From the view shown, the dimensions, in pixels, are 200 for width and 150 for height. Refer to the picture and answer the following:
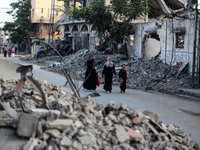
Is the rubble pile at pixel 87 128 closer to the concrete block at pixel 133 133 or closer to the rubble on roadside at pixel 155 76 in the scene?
the concrete block at pixel 133 133

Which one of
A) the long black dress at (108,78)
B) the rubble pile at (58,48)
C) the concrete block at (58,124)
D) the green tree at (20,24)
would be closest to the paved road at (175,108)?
the long black dress at (108,78)

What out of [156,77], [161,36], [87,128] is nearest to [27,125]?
[87,128]

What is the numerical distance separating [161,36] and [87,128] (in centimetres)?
1834

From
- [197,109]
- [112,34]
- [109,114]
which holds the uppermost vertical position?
[112,34]

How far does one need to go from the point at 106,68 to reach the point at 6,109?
946 cm

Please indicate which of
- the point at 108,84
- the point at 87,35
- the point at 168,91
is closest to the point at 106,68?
the point at 108,84

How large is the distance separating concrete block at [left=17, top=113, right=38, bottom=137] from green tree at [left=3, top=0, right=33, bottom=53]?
49.5 m

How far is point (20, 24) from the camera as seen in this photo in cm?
5366

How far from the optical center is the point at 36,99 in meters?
6.15

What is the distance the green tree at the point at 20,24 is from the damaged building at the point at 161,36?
1680 cm

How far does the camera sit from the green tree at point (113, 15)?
24375 millimetres

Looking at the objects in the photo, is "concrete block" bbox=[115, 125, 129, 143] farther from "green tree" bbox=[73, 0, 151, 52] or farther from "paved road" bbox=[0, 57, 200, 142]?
"green tree" bbox=[73, 0, 151, 52]

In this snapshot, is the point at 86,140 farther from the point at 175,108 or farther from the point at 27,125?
the point at 175,108

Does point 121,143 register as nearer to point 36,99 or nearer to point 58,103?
point 58,103
